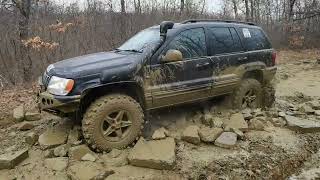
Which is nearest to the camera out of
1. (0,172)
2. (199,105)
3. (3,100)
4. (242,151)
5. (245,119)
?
(0,172)

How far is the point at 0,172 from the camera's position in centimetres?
464

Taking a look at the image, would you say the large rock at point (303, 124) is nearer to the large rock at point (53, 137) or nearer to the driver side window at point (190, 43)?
the driver side window at point (190, 43)

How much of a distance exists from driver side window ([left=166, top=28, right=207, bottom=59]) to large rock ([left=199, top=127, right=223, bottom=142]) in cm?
118

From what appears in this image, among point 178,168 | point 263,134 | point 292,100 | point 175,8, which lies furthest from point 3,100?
point 175,8

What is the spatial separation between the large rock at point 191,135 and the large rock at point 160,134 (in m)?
0.26

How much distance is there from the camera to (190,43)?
5.85 metres

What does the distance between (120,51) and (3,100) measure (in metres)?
3.39

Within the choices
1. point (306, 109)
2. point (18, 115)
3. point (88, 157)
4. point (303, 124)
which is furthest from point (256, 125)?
point (18, 115)

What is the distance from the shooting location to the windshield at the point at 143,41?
5.69 meters

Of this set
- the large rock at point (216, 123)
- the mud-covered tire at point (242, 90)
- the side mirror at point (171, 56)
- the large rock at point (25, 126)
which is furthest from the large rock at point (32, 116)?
the mud-covered tire at point (242, 90)

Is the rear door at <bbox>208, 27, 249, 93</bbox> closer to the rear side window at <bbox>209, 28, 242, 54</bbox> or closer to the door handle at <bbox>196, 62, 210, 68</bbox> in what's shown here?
the rear side window at <bbox>209, 28, 242, 54</bbox>

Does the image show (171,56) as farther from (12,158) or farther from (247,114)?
(12,158)

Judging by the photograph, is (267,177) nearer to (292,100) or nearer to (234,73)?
(234,73)

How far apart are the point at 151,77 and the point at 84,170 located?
5.37ft
